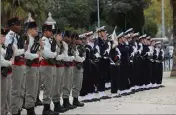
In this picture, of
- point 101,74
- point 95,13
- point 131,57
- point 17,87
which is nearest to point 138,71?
point 131,57

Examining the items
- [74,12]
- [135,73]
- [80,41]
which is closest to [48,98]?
[80,41]

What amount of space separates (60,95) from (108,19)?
129 feet

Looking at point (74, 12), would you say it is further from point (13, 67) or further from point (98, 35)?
point (13, 67)

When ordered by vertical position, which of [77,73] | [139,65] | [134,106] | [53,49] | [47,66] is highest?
[53,49]

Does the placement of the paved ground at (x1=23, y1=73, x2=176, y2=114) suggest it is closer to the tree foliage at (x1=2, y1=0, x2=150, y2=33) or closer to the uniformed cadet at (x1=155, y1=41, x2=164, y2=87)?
the uniformed cadet at (x1=155, y1=41, x2=164, y2=87)

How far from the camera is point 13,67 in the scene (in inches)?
371

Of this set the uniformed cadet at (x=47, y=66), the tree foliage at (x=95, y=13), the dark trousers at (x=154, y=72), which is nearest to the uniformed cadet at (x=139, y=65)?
the dark trousers at (x=154, y=72)

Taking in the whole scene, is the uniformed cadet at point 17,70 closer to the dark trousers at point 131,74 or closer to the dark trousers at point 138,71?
the dark trousers at point 131,74

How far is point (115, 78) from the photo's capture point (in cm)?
1511

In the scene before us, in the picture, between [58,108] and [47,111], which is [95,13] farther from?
[47,111]

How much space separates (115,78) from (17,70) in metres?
6.11

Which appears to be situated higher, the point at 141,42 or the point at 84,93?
the point at 141,42

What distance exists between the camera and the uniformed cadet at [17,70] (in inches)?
365

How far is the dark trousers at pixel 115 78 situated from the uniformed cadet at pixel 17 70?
561 cm
